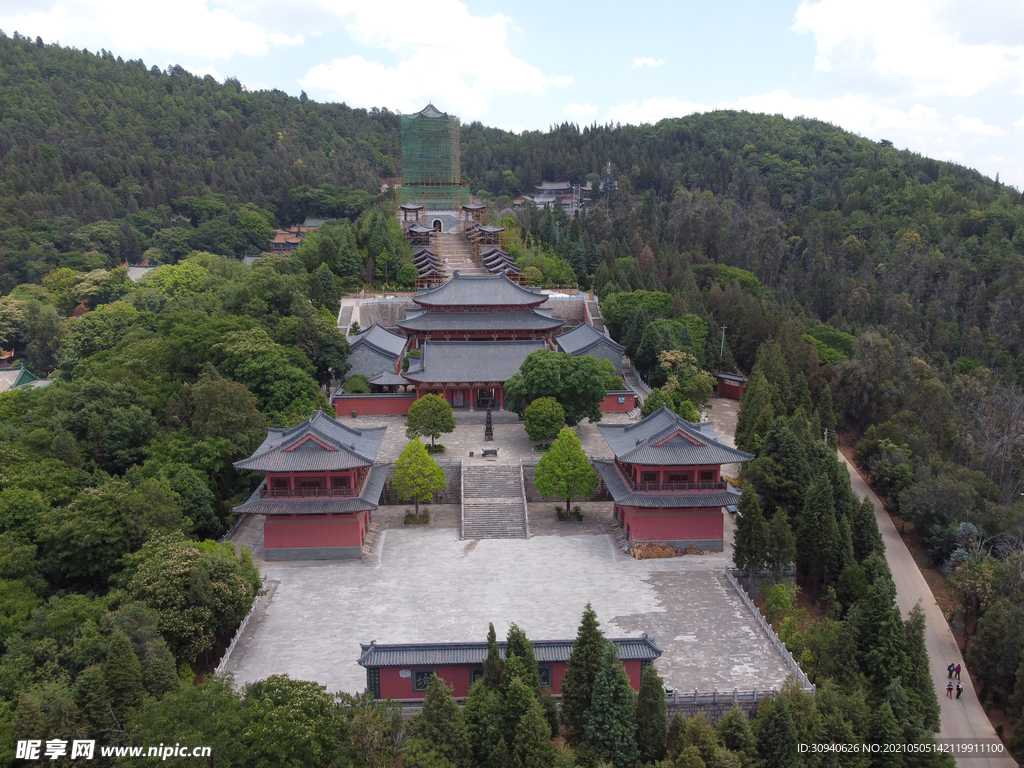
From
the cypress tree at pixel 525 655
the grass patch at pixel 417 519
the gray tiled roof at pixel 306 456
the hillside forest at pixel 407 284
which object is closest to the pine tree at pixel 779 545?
the hillside forest at pixel 407 284

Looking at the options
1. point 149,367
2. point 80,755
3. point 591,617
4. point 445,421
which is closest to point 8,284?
point 149,367

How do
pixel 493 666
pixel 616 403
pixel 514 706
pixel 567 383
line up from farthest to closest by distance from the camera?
pixel 616 403
pixel 567 383
pixel 493 666
pixel 514 706

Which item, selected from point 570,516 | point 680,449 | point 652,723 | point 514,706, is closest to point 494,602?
point 570,516

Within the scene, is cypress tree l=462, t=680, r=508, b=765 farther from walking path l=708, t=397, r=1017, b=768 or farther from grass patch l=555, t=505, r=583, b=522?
grass patch l=555, t=505, r=583, b=522

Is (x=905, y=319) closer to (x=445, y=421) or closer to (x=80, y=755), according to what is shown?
(x=445, y=421)

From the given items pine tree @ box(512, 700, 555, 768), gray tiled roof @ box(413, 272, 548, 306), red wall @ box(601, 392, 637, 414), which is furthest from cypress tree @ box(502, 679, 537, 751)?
gray tiled roof @ box(413, 272, 548, 306)

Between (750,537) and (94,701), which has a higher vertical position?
(750,537)

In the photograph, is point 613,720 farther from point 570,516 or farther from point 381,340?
point 381,340
